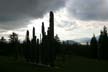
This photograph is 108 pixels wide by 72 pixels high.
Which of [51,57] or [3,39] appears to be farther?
[3,39]

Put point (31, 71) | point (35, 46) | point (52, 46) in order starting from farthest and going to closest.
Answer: point (35, 46) → point (52, 46) → point (31, 71)

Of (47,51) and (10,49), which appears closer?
(47,51)

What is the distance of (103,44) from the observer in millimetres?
64812

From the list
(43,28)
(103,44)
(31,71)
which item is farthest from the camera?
(103,44)

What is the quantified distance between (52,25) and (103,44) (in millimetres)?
40693

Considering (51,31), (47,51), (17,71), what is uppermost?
(51,31)

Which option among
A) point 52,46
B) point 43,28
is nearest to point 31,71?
point 52,46

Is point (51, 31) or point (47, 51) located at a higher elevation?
point (51, 31)

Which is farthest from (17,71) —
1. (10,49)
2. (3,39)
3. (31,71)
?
(3,39)

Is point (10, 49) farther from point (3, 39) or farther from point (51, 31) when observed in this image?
point (51, 31)

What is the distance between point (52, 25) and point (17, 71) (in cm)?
562

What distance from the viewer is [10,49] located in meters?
73.6

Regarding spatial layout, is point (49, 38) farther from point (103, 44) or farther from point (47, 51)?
point (103, 44)

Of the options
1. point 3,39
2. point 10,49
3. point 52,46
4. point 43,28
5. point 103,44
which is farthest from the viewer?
point 3,39
